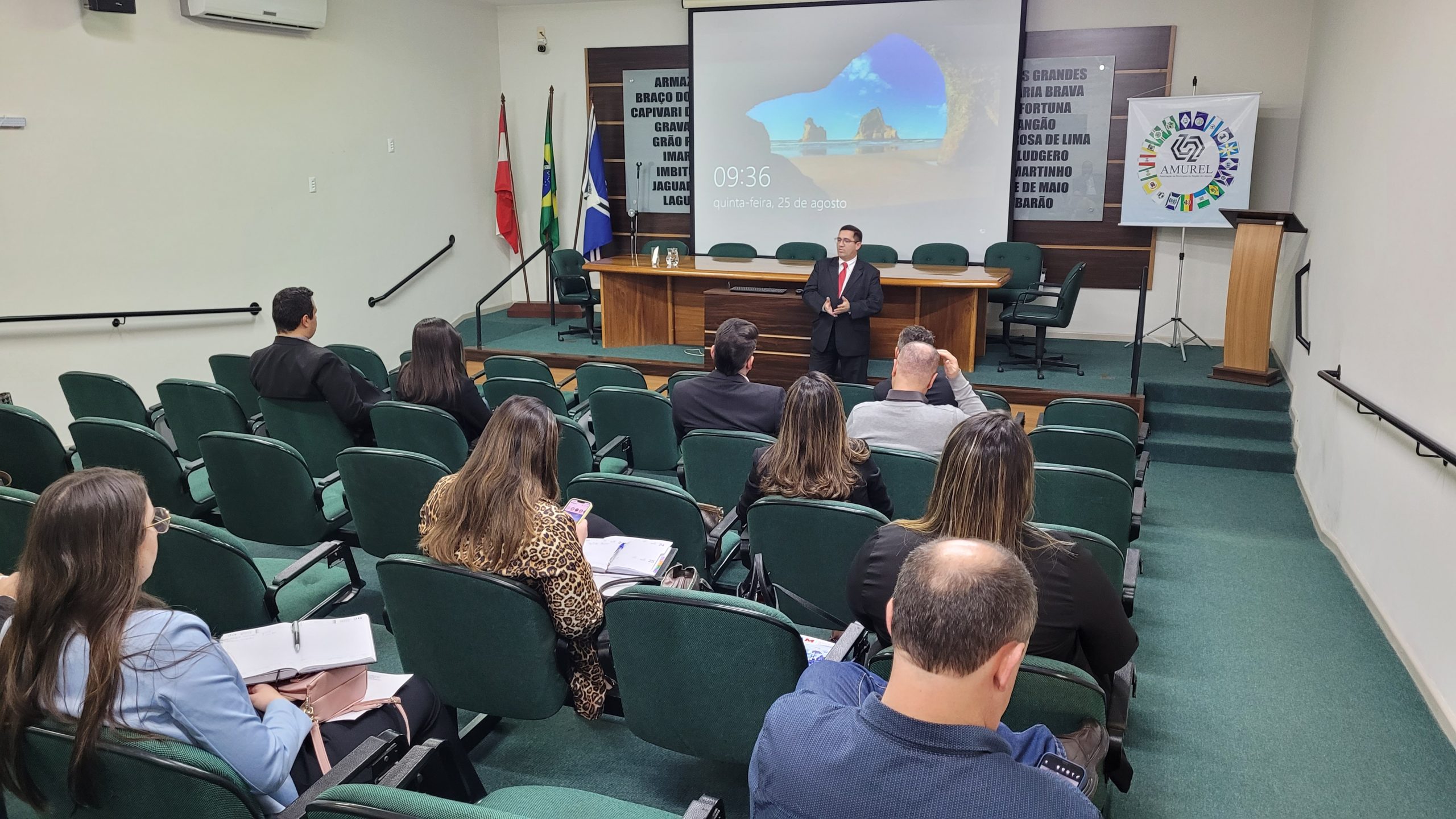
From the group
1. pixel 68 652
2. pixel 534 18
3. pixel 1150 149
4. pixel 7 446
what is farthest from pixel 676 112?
pixel 68 652

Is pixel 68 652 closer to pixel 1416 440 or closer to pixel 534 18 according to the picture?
pixel 1416 440

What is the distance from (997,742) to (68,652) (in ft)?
5.07

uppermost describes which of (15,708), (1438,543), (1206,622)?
(15,708)

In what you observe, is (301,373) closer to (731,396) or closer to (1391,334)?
(731,396)

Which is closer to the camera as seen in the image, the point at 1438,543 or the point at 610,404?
the point at 1438,543

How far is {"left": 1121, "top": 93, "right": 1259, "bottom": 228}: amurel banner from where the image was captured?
7691mm

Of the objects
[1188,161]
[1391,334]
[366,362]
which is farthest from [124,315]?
[1188,161]

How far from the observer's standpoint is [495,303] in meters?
10.6

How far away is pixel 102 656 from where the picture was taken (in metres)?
1.58

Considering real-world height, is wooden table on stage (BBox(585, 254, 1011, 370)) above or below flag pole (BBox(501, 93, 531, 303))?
below

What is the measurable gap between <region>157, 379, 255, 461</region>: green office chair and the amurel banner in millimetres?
7219

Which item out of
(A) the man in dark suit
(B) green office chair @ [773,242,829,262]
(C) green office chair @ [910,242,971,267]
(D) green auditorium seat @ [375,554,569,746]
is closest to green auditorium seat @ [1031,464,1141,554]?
(D) green auditorium seat @ [375,554,569,746]

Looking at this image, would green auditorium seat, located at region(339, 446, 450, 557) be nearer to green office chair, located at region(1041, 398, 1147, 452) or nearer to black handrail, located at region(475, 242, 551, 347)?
green office chair, located at region(1041, 398, 1147, 452)

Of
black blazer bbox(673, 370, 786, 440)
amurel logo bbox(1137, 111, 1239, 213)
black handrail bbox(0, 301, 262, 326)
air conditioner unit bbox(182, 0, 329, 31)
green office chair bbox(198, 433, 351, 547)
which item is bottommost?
green office chair bbox(198, 433, 351, 547)
